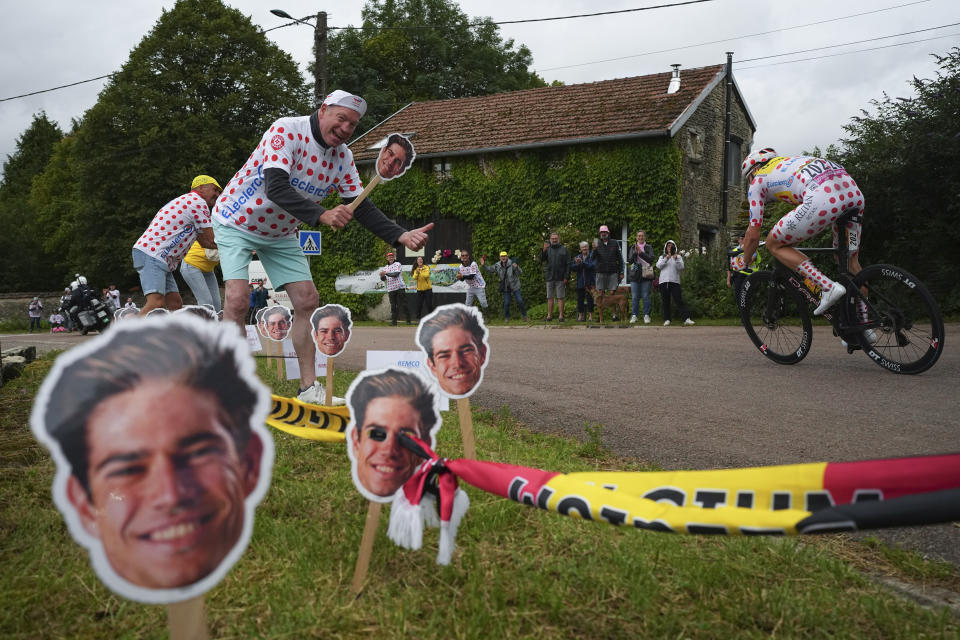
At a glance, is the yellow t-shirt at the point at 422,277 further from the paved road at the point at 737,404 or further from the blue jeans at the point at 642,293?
the paved road at the point at 737,404

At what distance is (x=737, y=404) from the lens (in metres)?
4.89

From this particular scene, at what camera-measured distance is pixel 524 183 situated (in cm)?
2219

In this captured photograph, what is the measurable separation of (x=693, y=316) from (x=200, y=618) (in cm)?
1557

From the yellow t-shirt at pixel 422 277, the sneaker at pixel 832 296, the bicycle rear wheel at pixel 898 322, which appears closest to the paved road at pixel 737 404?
the bicycle rear wheel at pixel 898 322

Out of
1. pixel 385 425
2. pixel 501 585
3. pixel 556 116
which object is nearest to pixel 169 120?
pixel 556 116

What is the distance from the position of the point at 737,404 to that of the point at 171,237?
5355 millimetres

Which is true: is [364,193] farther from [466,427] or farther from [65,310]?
[65,310]

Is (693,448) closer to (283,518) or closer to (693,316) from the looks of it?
(283,518)

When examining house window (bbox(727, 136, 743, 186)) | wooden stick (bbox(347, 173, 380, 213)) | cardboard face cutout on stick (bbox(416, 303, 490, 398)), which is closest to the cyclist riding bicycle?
wooden stick (bbox(347, 173, 380, 213))

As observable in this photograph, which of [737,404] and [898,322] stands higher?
[898,322]

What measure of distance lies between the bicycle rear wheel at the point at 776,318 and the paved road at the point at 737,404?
19 cm

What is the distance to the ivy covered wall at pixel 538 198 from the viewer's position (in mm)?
20469

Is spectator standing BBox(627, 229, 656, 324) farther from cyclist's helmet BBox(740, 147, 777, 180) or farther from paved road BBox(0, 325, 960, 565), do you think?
cyclist's helmet BBox(740, 147, 777, 180)

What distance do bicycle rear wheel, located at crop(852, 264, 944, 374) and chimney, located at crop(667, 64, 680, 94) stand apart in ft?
58.5
